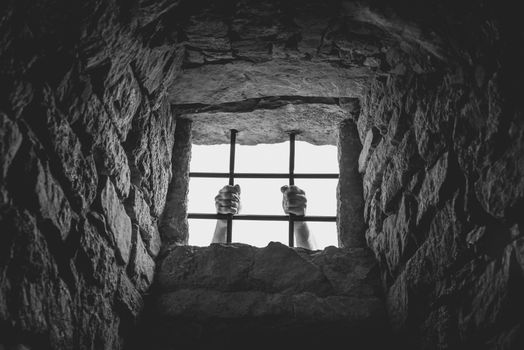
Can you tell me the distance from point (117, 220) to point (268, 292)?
30.9 inches

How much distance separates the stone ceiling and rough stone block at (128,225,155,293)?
0.84 meters

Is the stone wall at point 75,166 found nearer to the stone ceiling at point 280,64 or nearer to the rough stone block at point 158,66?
the rough stone block at point 158,66

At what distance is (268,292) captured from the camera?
106 inches

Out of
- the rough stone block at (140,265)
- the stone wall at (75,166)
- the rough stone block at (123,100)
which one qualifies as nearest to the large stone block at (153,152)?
the stone wall at (75,166)

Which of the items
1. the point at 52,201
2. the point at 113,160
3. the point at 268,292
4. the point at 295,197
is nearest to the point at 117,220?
the point at 113,160

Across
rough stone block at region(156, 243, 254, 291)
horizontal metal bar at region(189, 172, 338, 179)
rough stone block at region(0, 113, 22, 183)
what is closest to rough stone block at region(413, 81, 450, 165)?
rough stone block at region(156, 243, 254, 291)

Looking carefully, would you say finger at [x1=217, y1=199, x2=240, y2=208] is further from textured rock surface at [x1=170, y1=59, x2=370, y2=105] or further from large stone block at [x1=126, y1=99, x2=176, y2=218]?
textured rock surface at [x1=170, y1=59, x2=370, y2=105]

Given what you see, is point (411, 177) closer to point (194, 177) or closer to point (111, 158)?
point (111, 158)

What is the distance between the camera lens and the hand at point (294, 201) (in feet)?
10.5

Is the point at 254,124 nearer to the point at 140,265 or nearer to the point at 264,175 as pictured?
the point at 264,175

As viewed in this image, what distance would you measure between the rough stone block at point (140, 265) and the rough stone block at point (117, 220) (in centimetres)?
6

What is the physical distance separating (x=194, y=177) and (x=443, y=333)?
178 cm

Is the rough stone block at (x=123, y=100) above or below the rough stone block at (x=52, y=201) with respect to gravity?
above

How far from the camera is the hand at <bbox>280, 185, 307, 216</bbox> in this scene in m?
3.20
